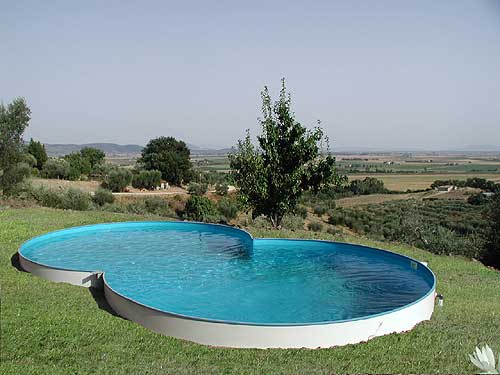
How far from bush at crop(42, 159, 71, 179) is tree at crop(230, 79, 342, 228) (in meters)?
28.6

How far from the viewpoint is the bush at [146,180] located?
41.6 m

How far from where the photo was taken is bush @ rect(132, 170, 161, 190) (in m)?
41.6

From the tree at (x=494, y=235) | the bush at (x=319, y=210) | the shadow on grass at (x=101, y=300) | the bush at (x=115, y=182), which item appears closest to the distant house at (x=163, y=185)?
the bush at (x=115, y=182)

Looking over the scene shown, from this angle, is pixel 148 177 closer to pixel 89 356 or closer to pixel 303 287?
pixel 303 287

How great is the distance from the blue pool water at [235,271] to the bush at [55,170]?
87.7 feet

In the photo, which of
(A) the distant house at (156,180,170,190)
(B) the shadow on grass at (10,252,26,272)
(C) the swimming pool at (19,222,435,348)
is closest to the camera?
(C) the swimming pool at (19,222,435,348)

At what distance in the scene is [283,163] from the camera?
1692 centimetres

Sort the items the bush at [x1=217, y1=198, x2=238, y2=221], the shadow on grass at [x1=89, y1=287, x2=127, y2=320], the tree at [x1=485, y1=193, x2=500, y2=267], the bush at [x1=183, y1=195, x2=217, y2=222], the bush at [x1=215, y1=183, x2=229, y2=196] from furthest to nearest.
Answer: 1. the bush at [x1=215, y1=183, x2=229, y2=196]
2. the bush at [x1=217, y1=198, x2=238, y2=221]
3. the bush at [x1=183, y1=195, x2=217, y2=222]
4. the tree at [x1=485, y1=193, x2=500, y2=267]
5. the shadow on grass at [x1=89, y1=287, x2=127, y2=320]

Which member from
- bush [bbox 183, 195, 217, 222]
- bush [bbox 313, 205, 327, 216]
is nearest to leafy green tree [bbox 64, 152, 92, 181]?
bush [bbox 183, 195, 217, 222]

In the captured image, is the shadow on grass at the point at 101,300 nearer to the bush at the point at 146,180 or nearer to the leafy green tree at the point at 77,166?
the bush at the point at 146,180

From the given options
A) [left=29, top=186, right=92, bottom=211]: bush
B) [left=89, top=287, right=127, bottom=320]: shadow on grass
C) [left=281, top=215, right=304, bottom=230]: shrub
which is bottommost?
[left=281, top=215, right=304, bottom=230]: shrub

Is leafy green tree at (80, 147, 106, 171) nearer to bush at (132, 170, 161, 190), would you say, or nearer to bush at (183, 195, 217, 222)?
bush at (132, 170, 161, 190)

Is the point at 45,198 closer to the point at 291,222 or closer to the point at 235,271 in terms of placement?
the point at 291,222

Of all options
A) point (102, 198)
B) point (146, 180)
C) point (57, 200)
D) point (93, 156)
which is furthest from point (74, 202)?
point (93, 156)
